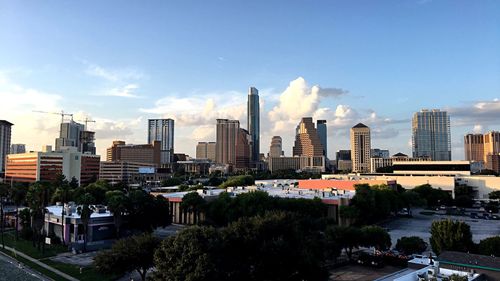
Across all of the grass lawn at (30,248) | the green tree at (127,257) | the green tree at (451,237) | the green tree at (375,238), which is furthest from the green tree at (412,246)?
the grass lawn at (30,248)

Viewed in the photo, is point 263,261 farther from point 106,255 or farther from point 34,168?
point 34,168

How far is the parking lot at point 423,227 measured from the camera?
65.4m

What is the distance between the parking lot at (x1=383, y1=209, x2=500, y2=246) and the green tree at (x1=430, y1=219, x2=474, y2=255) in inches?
598

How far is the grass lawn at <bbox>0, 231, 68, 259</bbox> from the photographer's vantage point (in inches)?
2183

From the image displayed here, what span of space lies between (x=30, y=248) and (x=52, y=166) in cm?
12123

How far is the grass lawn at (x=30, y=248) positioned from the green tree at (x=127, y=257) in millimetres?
24443

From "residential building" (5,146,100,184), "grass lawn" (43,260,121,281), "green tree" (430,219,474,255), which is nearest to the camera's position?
"grass lawn" (43,260,121,281)

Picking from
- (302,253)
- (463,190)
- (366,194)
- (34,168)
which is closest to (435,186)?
(463,190)

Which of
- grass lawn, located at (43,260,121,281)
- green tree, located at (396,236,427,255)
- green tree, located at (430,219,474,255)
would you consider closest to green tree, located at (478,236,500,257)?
green tree, located at (430,219,474,255)

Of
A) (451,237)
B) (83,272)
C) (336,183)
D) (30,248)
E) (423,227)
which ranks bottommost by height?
(30,248)

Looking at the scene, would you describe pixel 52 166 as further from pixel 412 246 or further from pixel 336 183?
pixel 412 246

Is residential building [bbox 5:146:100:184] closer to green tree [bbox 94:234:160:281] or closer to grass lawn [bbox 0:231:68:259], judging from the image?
grass lawn [bbox 0:231:68:259]

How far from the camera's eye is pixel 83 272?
45156 mm

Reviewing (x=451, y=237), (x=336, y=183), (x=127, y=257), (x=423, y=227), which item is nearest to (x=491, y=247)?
(x=451, y=237)
